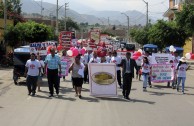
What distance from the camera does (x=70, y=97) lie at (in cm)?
1530

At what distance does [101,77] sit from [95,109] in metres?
3.16

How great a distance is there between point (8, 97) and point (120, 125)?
20.8 ft

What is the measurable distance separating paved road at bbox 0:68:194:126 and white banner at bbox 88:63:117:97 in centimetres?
52

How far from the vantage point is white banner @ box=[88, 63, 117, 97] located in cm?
1556

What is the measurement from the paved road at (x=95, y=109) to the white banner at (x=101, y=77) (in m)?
0.52

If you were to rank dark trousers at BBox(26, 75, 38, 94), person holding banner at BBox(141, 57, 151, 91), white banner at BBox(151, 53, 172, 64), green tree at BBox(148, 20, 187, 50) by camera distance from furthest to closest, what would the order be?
green tree at BBox(148, 20, 187, 50) → white banner at BBox(151, 53, 172, 64) → person holding banner at BBox(141, 57, 151, 91) → dark trousers at BBox(26, 75, 38, 94)

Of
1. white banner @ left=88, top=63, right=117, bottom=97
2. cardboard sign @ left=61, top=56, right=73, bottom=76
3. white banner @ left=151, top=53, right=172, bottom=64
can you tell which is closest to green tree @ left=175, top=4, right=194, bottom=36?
white banner @ left=151, top=53, right=172, bottom=64

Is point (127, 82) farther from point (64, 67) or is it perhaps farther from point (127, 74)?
point (64, 67)

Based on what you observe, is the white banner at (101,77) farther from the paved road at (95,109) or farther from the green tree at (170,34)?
the green tree at (170,34)

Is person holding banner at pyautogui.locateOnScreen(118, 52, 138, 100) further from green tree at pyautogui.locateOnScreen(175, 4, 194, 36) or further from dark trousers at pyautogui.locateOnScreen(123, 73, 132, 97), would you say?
green tree at pyautogui.locateOnScreen(175, 4, 194, 36)

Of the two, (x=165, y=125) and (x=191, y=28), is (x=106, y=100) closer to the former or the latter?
(x=165, y=125)

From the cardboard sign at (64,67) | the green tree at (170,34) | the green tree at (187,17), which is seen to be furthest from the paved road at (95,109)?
the green tree at (170,34)

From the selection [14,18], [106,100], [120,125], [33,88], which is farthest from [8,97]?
[14,18]

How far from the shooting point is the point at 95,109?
12586 mm
